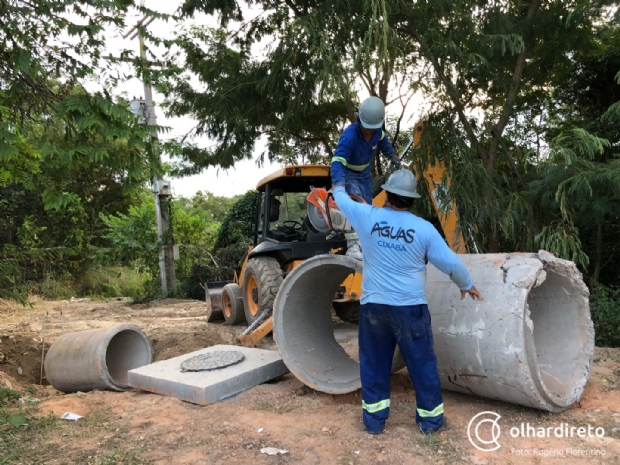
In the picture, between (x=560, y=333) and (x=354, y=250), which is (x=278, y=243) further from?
(x=560, y=333)

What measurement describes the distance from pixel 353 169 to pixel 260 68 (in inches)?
160

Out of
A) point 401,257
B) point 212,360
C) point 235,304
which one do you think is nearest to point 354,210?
point 401,257

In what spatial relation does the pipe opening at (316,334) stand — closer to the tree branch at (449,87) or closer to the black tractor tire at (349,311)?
the black tractor tire at (349,311)

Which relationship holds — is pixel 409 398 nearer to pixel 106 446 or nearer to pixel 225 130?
pixel 106 446

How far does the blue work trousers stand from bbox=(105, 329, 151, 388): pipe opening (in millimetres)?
3212

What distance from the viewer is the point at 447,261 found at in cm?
333

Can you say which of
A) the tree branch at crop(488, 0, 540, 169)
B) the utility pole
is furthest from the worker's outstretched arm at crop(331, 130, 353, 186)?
the utility pole

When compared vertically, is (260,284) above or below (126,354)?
above

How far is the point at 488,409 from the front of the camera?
3.62m

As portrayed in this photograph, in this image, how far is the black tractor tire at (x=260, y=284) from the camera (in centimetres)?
651

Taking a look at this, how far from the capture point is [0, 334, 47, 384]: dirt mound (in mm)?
6148

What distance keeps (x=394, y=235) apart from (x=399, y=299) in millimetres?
432

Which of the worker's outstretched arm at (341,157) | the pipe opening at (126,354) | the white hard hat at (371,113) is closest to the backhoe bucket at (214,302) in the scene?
the pipe opening at (126,354)

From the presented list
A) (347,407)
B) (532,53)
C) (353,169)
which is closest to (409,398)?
(347,407)
